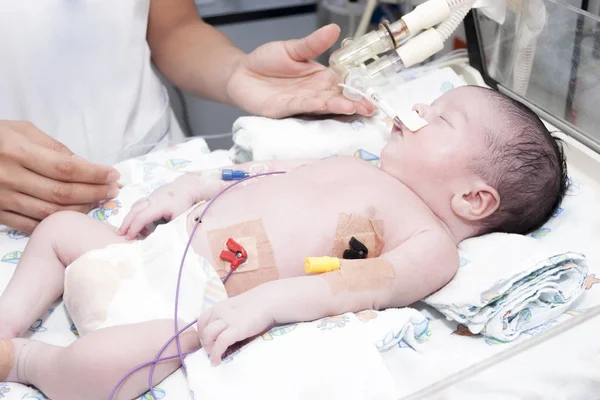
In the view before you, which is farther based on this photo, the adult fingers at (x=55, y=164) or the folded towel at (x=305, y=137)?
the folded towel at (x=305, y=137)

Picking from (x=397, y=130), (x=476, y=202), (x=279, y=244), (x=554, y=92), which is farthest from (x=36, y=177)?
(x=554, y=92)

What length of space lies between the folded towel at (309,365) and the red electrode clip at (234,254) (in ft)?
0.45

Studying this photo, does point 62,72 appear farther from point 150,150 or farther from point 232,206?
→ point 232,206

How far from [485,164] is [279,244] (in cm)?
41

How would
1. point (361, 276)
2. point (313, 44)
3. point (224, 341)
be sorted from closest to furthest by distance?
point (224, 341)
point (361, 276)
point (313, 44)

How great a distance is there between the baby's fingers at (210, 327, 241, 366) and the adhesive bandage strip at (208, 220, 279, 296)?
0.16 meters

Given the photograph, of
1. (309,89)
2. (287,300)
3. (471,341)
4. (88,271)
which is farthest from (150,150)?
(471,341)

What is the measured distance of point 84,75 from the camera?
131 cm

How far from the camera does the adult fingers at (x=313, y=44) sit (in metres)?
1.28

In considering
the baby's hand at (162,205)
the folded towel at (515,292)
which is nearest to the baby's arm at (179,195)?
the baby's hand at (162,205)

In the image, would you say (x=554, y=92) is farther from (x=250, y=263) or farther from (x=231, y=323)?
(x=231, y=323)

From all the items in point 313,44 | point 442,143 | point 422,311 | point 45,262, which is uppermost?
point 313,44

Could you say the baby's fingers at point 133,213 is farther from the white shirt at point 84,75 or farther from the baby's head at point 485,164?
the baby's head at point 485,164

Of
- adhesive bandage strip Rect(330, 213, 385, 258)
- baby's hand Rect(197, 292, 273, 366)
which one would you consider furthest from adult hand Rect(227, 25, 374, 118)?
baby's hand Rect(197, 292, 273, 366)
